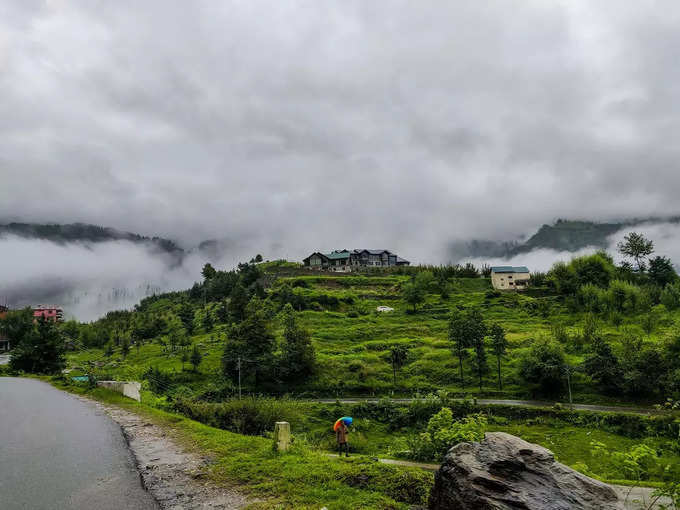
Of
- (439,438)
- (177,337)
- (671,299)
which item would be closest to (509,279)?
(671,299)

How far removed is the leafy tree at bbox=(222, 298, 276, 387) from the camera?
160 ft

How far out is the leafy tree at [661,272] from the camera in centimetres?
8794

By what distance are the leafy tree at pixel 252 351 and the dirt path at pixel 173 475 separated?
3543cm

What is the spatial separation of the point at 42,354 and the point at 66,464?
136 feet

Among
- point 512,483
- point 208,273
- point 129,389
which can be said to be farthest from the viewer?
point 208,273

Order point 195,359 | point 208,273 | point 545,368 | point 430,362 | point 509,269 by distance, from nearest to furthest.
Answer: point 545,368 < point 430,362 < point 195,359 < point 509,269 < point 208,273

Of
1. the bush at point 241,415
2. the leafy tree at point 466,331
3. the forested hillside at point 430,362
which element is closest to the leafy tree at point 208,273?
the forested hillside at point 430,362

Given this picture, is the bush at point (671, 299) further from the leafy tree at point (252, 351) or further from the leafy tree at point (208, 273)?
the leafy tree at point (208, 273)

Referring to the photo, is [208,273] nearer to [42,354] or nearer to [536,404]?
[42,354]

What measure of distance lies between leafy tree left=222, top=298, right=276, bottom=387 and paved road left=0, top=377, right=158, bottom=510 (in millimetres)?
31486

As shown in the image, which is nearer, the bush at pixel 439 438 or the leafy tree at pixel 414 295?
the bush at pixel 439 438

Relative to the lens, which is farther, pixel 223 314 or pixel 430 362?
pixel 223 314

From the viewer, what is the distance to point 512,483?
622cm

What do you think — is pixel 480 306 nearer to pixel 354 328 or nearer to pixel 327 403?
pixel 354 328
